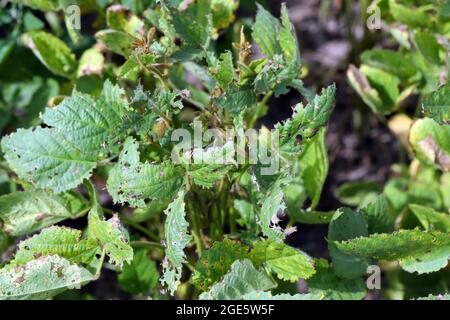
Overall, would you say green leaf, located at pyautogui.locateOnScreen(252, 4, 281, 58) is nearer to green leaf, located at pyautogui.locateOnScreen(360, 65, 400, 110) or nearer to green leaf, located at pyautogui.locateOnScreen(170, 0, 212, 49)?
green leaf, located at pyautogui.locateOnScreen(170, 0, 212, 49)

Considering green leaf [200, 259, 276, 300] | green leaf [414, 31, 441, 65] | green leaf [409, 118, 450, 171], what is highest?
green leaf [414, 31, 441, 65]

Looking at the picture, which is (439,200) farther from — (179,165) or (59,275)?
(59,275)

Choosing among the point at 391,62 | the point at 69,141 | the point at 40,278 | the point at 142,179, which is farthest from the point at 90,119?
the point at 391,62

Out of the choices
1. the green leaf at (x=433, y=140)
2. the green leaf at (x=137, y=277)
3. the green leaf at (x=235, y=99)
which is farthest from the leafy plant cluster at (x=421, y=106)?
the green leaf at (x=137, y=277)

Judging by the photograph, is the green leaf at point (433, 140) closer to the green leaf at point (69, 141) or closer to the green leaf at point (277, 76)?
the green leaf at point (277, 76)

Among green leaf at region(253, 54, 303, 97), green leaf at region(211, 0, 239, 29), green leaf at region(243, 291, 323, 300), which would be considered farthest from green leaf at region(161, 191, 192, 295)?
green leaf at region(211, 0, 239, 29)
